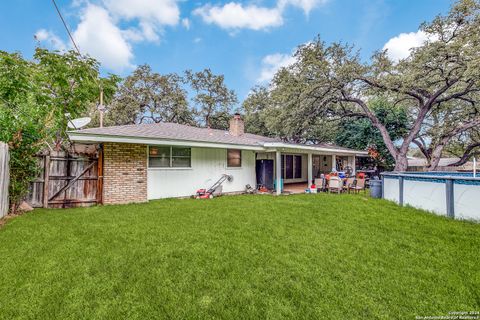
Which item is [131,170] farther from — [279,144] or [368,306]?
[368,306]

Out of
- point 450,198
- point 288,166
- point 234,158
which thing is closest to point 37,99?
point 234,158

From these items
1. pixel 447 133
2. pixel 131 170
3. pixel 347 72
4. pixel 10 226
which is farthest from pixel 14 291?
pixel 447 133

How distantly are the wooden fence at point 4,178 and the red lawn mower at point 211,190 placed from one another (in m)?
5.73

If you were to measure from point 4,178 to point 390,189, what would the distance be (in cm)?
1226

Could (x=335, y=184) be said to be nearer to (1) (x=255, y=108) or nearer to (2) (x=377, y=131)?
(2) (x=377, y=131)

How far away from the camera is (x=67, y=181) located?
770 centimetres

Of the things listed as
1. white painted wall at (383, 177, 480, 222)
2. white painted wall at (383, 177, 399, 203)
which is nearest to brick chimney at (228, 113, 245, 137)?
white painted wall at (383, 177, 399, 203)

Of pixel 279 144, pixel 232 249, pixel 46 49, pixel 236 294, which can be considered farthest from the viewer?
pixel 279 144

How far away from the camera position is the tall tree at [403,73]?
11.4 meters

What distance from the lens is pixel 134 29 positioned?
14422 millimetres

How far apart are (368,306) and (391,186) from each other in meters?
7.79

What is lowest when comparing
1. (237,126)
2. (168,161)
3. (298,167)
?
(298,167)

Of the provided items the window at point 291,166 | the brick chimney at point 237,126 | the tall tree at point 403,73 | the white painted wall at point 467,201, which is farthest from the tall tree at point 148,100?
the white painted wall at point 467,201

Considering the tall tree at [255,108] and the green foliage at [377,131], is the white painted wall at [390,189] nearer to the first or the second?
the green foliage at [377,131]
